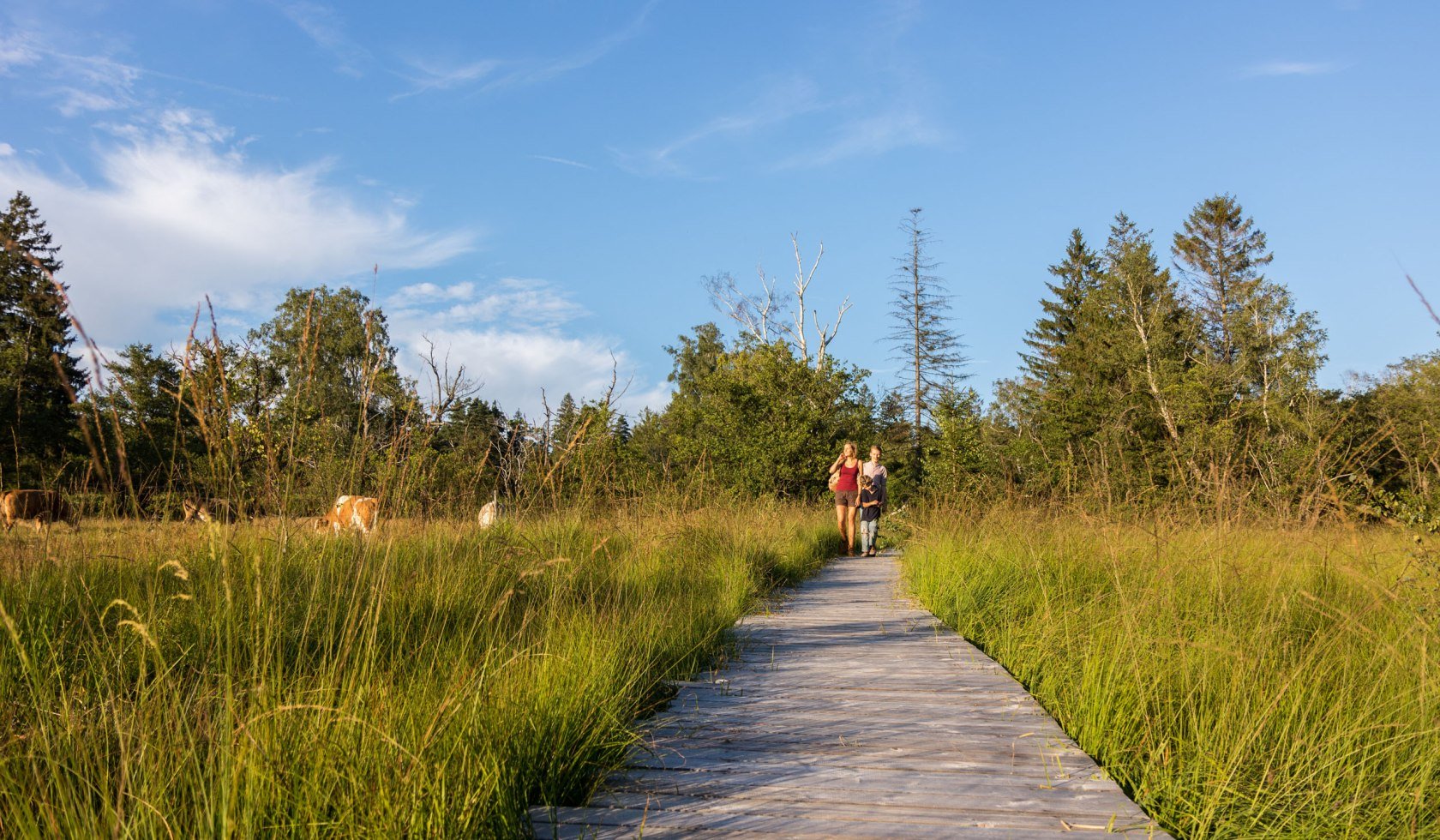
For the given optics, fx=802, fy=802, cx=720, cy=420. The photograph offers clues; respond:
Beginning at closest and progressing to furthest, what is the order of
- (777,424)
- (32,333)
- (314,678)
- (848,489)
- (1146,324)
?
(314,678)
(32,333)
(848,489)
(777,424)
(1146,324)

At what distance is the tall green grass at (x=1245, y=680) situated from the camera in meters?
2.55

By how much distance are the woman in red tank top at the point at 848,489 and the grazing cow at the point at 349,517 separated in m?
8.32

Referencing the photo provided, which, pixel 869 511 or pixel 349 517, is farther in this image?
pixel 869 511

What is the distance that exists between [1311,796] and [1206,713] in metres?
0.50

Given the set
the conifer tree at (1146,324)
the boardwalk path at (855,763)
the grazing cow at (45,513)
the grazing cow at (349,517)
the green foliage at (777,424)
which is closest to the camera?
the boardwalk path at (855,763)

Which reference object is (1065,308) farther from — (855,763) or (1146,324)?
(855,763)

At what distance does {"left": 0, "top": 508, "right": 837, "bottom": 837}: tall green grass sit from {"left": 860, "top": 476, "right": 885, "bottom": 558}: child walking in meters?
6.74

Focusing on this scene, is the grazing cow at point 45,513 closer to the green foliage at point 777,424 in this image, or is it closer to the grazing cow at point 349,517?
the grazing cow at point 349,517

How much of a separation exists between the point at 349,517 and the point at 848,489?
8.83m

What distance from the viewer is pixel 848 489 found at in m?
12.4

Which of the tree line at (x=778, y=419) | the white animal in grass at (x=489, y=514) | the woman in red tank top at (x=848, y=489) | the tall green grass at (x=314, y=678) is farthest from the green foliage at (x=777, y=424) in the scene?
the tall green grass at (x=314, y=678)

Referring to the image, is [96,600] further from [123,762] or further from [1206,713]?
[1206,713]

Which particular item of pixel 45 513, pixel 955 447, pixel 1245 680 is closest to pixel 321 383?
pixel 45 513

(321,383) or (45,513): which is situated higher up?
(321,383)
